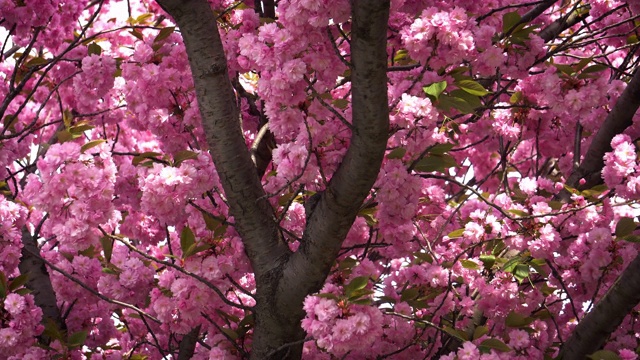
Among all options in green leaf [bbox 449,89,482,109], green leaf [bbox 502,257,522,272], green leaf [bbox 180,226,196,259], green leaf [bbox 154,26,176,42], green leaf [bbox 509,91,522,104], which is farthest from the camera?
green leaf [bbox 509,91,522,104]

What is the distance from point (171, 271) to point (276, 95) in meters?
1.16

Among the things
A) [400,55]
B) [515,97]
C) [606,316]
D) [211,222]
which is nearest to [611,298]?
[606,316]

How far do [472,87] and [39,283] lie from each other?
9.55 feet

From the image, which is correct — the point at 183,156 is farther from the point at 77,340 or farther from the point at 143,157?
the point at 77,340

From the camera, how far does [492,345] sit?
10.8 ft

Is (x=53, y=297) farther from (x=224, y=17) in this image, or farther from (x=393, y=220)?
(x=393, y=220)

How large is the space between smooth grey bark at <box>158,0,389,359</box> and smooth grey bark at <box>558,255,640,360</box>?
1314 mm

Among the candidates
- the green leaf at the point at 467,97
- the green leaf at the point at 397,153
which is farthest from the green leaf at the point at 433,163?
the green leaf at the point at 467,97

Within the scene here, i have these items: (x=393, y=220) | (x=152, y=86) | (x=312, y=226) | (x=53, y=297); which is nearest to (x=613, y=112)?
(x=393, y=220)

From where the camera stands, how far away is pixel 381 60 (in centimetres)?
244

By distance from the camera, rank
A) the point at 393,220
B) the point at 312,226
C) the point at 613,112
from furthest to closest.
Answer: the point at 613,112 → the point at 393,220 → the point at 312,226

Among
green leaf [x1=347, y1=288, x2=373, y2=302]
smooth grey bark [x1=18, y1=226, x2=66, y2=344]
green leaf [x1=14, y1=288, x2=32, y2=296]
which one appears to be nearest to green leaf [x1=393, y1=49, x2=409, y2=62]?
green leaf [x1=347, y1=288, x2=373, y2=302]

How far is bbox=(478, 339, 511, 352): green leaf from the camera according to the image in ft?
10.7

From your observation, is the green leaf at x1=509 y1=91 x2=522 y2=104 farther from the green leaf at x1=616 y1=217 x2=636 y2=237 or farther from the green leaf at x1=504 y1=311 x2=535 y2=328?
the green leaf at x1=504 y1=311 x2=535 y2=328
